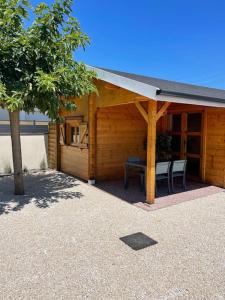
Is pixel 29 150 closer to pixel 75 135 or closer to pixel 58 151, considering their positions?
pixel 58 151

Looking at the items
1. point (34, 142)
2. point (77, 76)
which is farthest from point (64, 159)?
point (77, 76)

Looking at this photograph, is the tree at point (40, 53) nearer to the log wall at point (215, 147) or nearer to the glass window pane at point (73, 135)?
the glass window pane at point (73, 135)

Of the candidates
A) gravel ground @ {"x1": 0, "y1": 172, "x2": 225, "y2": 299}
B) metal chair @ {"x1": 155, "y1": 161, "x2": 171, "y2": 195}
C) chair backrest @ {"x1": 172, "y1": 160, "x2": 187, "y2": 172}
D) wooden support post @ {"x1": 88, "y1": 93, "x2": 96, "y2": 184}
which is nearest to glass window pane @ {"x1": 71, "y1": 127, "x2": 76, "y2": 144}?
wooden support post @ {"x1": 88, "y1": 93, "x2": 96, "y2": 184}

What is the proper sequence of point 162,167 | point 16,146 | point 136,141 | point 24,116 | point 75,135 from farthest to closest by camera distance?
1. point 24,116
2. point 75,135
3. point 136,141
4. point 16,146
5. point 162,167

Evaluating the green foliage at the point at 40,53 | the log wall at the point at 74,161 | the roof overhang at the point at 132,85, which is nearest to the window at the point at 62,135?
the log wall at the point at 74,161

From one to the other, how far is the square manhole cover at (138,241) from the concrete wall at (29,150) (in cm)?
617

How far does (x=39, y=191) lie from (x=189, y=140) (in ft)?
15.5

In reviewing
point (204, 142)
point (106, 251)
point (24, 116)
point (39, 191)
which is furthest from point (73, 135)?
point (106, 251)

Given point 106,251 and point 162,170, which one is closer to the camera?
point 106,251

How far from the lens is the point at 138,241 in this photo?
318 cm

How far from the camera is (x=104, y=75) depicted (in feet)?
17.2

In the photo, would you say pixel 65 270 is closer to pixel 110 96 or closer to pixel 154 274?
pixel 154 274

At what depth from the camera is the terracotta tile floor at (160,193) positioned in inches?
188

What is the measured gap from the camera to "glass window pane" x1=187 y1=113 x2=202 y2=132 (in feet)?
21.4
